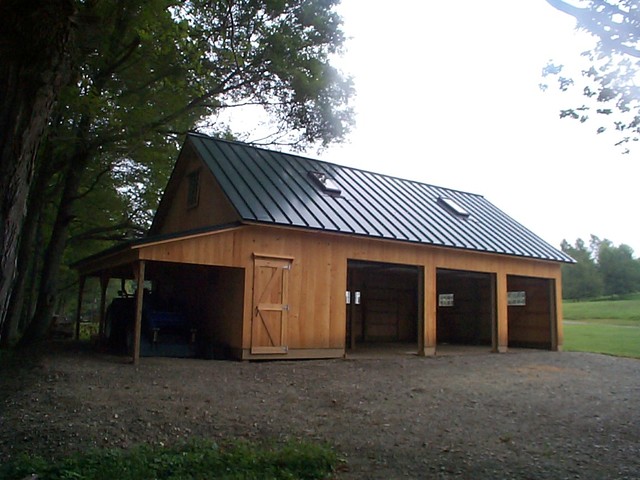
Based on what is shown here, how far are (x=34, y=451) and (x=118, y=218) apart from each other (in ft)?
60.3

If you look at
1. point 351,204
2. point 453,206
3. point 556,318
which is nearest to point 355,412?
point 351,204

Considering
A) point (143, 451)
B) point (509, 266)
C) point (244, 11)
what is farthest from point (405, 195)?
point (143, 451)

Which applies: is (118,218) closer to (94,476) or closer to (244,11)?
(244,11)

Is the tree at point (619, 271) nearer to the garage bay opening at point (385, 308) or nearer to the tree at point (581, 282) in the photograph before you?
the tree at point (581, 282)

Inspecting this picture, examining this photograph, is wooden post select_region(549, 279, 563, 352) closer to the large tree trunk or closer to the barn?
the barn

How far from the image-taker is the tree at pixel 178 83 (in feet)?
A: 41.2

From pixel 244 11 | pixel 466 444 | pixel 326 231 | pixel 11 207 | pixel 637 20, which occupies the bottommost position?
pixel 466 444

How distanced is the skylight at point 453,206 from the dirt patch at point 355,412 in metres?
7.55

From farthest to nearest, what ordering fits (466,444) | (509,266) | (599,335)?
(599,335)
(509,266)
(466,444)

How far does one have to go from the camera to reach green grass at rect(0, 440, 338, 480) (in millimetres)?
4406

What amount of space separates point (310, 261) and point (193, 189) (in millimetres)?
4729

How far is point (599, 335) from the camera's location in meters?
26.2

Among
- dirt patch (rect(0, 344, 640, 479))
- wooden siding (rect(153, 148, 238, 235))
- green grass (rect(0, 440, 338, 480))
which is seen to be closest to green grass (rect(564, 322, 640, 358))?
dirt patch (rect(0, 344, 640, 479))

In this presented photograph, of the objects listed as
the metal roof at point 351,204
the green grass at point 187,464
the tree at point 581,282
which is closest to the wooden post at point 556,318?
the metal roof at point 351,204
